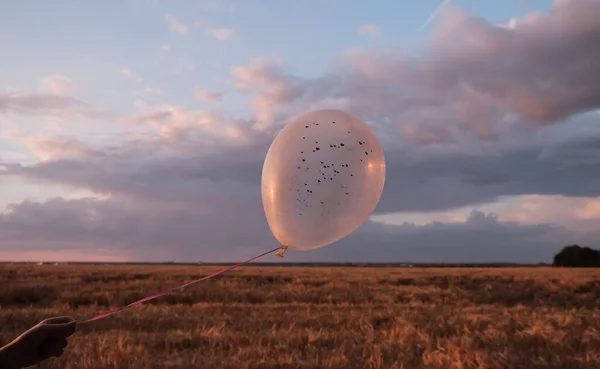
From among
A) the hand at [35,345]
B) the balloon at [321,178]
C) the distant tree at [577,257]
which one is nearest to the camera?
the hand at [35,345]

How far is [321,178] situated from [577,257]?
89163 millimetres

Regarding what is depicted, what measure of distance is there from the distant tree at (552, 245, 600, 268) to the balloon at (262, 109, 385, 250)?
85770 mm

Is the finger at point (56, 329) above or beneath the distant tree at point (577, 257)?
beneath

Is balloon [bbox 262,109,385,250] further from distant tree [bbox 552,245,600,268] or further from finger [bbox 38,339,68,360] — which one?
distant tree [bbox 552,245,600,268]

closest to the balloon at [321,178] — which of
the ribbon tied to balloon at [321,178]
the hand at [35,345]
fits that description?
the ribbon tied to balloon at [321,178]

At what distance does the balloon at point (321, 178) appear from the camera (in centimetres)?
462

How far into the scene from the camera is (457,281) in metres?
30.3

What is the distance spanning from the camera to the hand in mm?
2545

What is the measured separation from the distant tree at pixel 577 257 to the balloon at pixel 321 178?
281 feet

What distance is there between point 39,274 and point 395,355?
2849cm

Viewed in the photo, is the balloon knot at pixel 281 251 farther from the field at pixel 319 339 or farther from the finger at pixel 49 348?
the field at pixel 319 339

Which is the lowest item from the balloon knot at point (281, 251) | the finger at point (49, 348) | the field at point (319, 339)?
the field at point (319, 339)

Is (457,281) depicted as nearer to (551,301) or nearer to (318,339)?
(551,301)

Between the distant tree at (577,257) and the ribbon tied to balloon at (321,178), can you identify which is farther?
the distant tree at (577,257)
